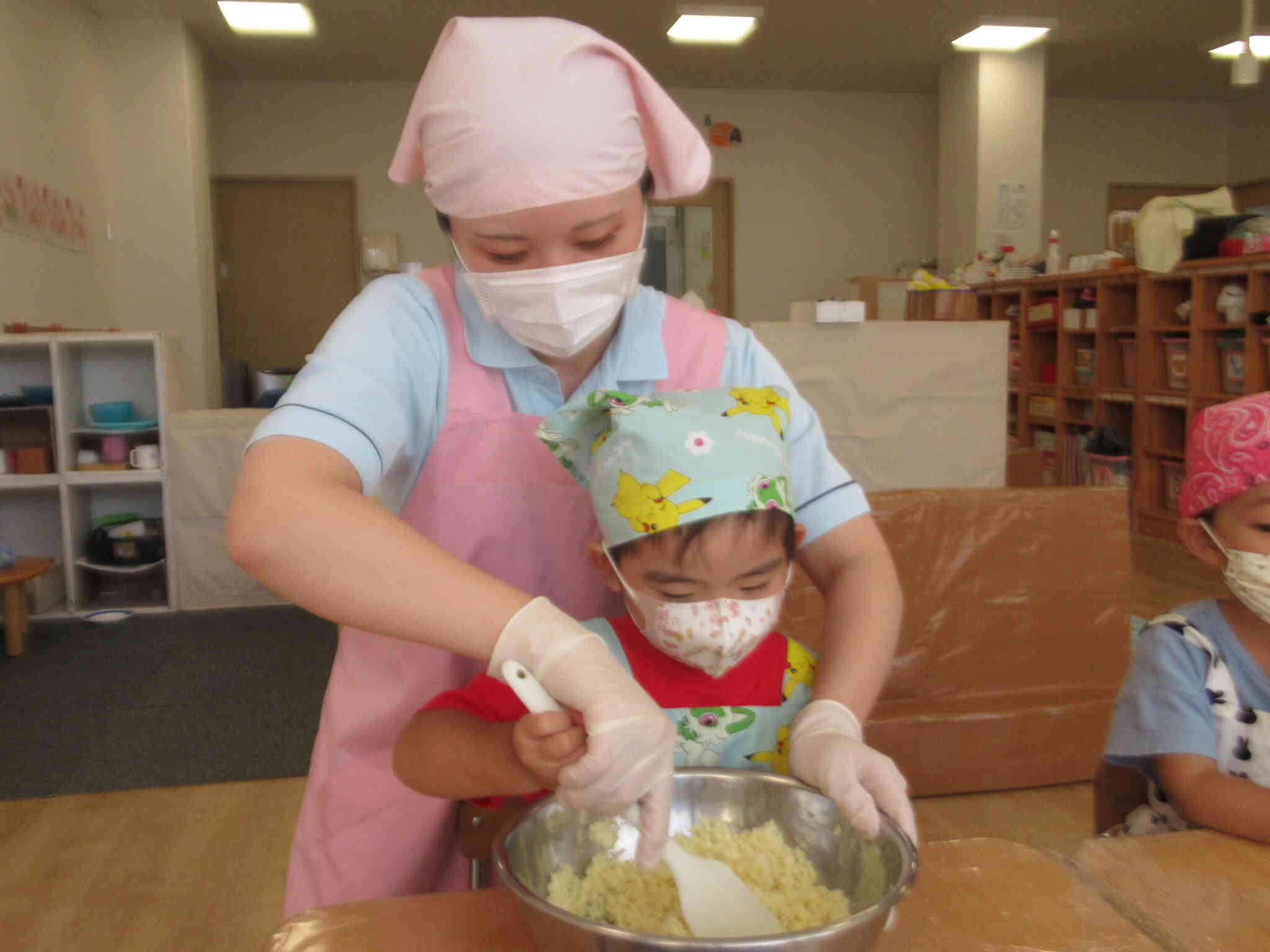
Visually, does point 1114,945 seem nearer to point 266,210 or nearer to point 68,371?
point 68,371

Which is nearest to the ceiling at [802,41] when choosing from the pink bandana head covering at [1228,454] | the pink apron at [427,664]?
the pink bandana head covering at [1228,454]

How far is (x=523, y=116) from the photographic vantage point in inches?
33.6

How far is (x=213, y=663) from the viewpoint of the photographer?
353 centimetres

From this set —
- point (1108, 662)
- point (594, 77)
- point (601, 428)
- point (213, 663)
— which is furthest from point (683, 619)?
point (213, 663)

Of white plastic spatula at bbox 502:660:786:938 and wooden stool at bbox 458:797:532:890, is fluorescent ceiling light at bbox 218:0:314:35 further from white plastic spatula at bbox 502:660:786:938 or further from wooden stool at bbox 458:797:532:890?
white plastic spatula at bbox 502:660:786:938

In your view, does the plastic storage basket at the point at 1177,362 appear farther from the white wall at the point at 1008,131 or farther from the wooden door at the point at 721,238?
the wooden door at the point at 721,238

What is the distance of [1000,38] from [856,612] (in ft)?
22.3

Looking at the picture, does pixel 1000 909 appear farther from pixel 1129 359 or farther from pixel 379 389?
pixel 1129 359

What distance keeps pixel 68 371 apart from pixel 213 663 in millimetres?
1525

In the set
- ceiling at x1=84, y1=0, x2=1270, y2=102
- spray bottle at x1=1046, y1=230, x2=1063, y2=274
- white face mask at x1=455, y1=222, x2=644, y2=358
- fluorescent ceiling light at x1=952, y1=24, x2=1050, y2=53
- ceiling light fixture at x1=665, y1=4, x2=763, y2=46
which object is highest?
ceiling at x1=84, y1=0, x2=1270, y2=102

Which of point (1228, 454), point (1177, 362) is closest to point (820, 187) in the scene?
point (1177, 362)

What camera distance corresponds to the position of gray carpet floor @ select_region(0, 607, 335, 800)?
104 inches

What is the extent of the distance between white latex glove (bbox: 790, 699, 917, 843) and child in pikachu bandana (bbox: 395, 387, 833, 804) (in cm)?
9

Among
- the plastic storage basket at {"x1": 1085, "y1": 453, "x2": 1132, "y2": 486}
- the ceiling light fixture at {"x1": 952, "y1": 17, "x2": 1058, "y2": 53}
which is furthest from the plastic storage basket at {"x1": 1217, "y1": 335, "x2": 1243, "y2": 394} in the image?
the ceiling light fixture at {"x1": 952, "y1": 17, "x2": 1058, "y2": 53}
